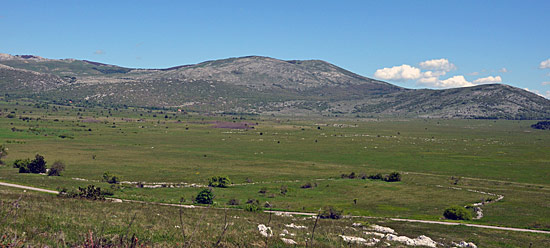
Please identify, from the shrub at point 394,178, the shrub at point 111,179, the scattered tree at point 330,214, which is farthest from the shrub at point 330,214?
the shrub at point 111,179

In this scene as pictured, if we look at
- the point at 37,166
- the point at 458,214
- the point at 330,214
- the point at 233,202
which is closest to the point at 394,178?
the point at 458,214

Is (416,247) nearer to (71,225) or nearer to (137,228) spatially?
(137,228)

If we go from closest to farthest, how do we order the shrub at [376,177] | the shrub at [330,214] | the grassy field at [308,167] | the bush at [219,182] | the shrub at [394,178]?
1. the shrub at [330,214]
2. the grassy field at [308,167]
3. the bush at [219,182]
4. the shrub at [394,178]
5. the shrub at [376,177]

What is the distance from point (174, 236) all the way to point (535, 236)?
37.6m

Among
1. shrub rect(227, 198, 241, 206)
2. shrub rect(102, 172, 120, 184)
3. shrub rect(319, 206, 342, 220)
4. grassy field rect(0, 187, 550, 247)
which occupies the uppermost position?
grassy field rect(0, 187, 550, 247)

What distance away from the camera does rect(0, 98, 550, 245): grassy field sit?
6169 cm

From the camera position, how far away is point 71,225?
21.6m

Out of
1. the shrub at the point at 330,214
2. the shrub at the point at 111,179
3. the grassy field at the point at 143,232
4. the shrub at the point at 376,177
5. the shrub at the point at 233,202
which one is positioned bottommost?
the shrub at the point at 111,179

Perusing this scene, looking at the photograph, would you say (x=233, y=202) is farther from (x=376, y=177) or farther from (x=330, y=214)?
(x=376, y=177)

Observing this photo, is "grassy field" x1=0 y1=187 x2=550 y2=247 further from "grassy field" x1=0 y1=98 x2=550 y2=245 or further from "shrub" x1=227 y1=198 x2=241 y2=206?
"shrub" x1=227 y1=198 x2=241 y2=206

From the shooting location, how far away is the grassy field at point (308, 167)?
61688mm

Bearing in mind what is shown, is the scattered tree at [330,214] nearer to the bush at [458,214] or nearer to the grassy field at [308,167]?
the grassy field at [308,167]

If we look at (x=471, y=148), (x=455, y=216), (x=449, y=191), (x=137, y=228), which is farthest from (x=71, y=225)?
(x=471, y=148)

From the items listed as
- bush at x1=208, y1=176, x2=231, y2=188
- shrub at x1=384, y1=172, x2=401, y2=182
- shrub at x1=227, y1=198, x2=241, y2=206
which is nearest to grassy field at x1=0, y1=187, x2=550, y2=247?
shrub at x1=227, y1=198, x2=241, y2=206
